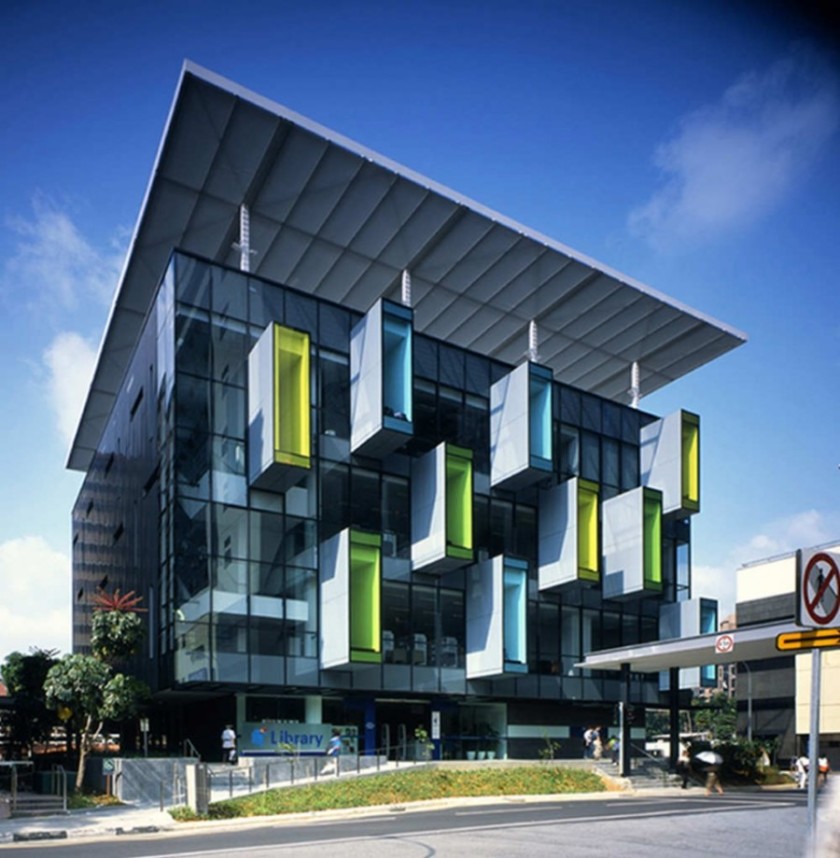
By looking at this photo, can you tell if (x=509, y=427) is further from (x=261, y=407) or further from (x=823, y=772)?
(x=823, y=772)

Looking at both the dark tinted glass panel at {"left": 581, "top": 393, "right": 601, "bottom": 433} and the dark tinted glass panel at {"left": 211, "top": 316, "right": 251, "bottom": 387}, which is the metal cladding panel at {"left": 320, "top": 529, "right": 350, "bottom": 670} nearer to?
the dark tinted glass panel at {"left": 211, "top": 316, "right": 251, "bottom": 387}

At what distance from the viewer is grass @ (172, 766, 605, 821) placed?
27.5 metres

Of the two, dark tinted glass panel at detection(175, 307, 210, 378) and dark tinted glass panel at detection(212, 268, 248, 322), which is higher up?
dark tinted glass panel at detection(212, 268, 248, 322)

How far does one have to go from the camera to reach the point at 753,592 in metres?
77.1

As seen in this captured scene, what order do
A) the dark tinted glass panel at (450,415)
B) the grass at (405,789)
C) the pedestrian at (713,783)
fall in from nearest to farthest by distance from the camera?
the grass at (405,789) < the pedestrian at (713,783) < the dark tinted glass panel at (450,415)

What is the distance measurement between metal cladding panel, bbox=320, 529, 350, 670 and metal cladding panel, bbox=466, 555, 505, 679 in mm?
7643

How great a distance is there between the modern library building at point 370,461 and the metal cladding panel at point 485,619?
0.14 metres

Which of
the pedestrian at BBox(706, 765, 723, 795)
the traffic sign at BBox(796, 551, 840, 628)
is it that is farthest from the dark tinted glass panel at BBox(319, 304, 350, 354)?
the traffic sign at BBox(796, 551, 840, 628)

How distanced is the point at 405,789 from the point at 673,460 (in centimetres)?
2798

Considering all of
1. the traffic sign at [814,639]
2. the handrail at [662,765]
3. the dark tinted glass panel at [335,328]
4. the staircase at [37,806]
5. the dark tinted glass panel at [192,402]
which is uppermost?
the dark tinted glass panel at [335,328]

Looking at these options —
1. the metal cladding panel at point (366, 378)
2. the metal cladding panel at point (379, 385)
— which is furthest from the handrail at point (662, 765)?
the metal cladding panel at point (366, 378)

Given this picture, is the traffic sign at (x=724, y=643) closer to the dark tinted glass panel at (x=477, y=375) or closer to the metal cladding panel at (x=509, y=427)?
the metal cladding panel at (x=509, y=427)

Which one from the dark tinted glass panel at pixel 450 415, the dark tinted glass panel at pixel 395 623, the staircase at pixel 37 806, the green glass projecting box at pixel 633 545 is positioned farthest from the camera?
the green glass projecting box at pixel 633 545

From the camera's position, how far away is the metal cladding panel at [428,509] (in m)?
43.5
